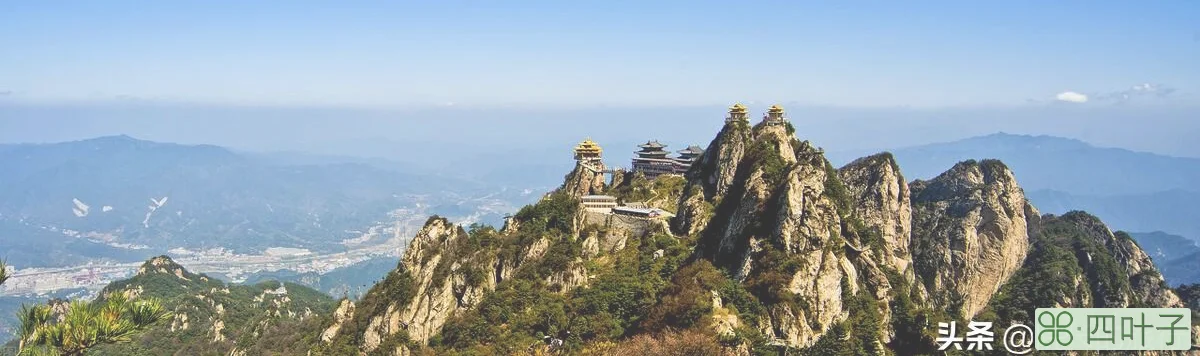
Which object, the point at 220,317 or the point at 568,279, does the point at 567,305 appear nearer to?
the point at 568,279

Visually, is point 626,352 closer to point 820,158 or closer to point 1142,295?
point 820,158

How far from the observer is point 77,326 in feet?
38.1

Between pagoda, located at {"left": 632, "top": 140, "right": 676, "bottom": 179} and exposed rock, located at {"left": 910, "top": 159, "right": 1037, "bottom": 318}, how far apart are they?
2334 centimetres

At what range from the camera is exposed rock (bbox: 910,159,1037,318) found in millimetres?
67125

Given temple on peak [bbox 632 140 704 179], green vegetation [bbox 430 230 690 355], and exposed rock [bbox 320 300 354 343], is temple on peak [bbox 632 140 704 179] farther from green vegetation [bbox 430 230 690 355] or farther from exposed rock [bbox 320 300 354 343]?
exposed rock [bbox 320 300 354 343]

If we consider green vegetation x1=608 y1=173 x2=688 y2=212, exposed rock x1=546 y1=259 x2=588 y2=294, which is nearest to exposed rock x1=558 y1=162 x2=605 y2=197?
green vegetation x1=608 y1=173 x2=688 y2=212

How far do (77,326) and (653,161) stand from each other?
52.1m

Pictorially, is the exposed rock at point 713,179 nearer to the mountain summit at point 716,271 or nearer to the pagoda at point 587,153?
the mountain summit at point 716,271

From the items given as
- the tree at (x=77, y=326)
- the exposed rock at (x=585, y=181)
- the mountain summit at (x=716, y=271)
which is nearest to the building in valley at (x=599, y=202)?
the mountain summit at (x=716, y=271)

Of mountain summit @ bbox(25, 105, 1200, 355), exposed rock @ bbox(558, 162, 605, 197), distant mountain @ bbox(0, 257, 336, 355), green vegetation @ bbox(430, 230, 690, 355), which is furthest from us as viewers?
distant mountain @ bbox(0, 257, 336, 355)

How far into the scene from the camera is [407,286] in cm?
5019

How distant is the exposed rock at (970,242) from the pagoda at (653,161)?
76.6ft

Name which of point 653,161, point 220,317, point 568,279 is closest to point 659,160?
point 653,161

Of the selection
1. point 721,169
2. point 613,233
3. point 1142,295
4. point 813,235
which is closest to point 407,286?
point 613,233
